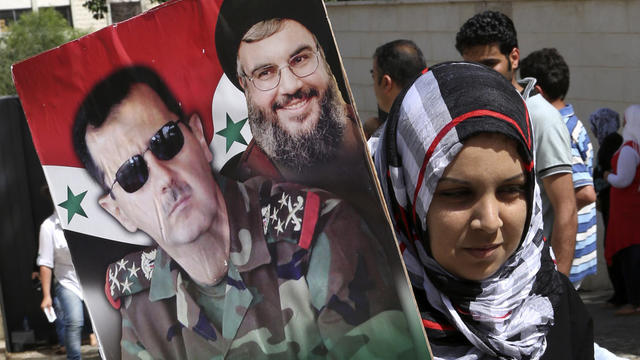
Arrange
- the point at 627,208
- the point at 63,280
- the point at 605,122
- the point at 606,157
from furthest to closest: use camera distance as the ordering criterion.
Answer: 1. the point at 63,280
2. the point at 605,122
3. the point at 606,157
4. the point at 627,208

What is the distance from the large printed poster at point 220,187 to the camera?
2184mm

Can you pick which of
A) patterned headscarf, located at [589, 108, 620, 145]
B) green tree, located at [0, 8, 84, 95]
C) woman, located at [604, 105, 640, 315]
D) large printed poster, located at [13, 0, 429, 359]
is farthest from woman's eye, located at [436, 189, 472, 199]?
green tree, located at [0, 8, 84, 95]

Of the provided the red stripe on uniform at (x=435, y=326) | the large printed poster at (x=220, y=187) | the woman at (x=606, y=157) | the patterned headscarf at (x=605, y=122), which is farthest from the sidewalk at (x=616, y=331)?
the large printed poster at (x=220, y=187)

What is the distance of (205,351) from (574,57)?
707 centimetres

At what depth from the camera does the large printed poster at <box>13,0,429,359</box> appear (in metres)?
2.18

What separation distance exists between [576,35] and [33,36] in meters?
26.9

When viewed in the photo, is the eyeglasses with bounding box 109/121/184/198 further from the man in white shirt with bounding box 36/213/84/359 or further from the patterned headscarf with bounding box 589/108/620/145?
the patterned headscarf with bounding box 589/108/620/145

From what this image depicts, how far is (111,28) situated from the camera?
Answer: 2342mm

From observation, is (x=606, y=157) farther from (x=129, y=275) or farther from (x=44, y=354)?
(x=129, y=275)

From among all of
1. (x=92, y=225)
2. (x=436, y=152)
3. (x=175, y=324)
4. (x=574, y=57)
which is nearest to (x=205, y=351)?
(x=175, y=324)

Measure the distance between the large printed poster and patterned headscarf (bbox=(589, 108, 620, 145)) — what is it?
5960mm

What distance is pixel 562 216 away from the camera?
12.5 feet

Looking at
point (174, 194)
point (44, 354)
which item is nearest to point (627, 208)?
point (174, 194)

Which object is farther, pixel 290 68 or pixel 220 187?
pixel 220 187
